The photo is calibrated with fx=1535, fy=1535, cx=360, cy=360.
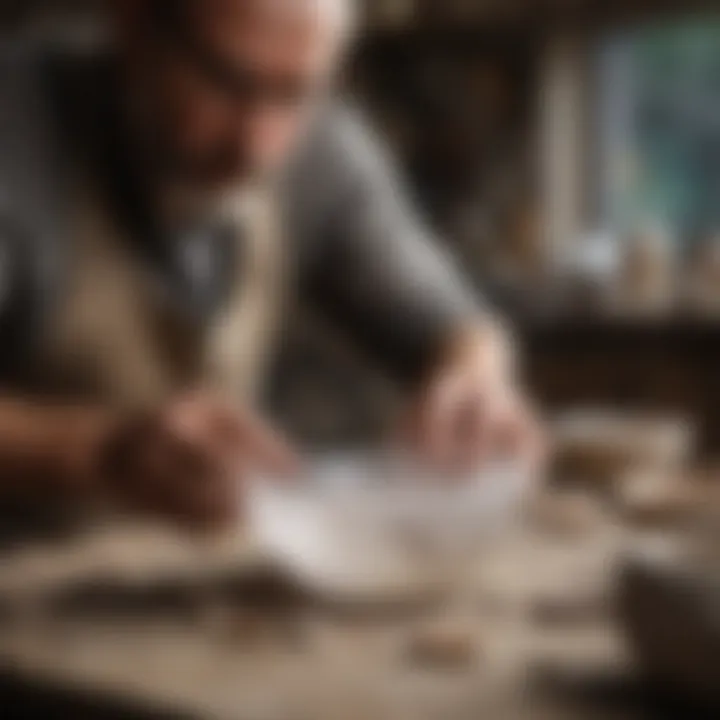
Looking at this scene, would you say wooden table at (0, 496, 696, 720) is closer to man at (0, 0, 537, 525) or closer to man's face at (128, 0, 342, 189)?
man at (0, 0, 537, 525)

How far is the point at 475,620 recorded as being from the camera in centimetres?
68

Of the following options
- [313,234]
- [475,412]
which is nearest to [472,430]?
[475,412]

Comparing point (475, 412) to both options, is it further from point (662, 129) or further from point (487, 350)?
point (662, 129)

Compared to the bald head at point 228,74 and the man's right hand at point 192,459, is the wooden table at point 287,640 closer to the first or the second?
the man's right hand at point 192,459

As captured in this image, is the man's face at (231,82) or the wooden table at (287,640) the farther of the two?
the man's face at (231,82)

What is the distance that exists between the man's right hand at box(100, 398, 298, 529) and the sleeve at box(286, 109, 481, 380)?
8 centimetres

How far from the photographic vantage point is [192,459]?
28.8 inches

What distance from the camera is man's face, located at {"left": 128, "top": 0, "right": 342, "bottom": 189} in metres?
0.72

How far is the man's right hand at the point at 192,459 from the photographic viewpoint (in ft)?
2.37

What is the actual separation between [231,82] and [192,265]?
90mm

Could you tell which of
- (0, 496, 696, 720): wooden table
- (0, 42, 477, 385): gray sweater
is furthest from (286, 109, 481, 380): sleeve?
(0, 496, 696, 720): wooden table

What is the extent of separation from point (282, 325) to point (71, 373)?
4.1 inches

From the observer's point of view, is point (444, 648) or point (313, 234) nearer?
point (444, 648)

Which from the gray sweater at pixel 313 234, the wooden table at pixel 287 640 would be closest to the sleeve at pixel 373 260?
the gray sweater at pixel 313 234
